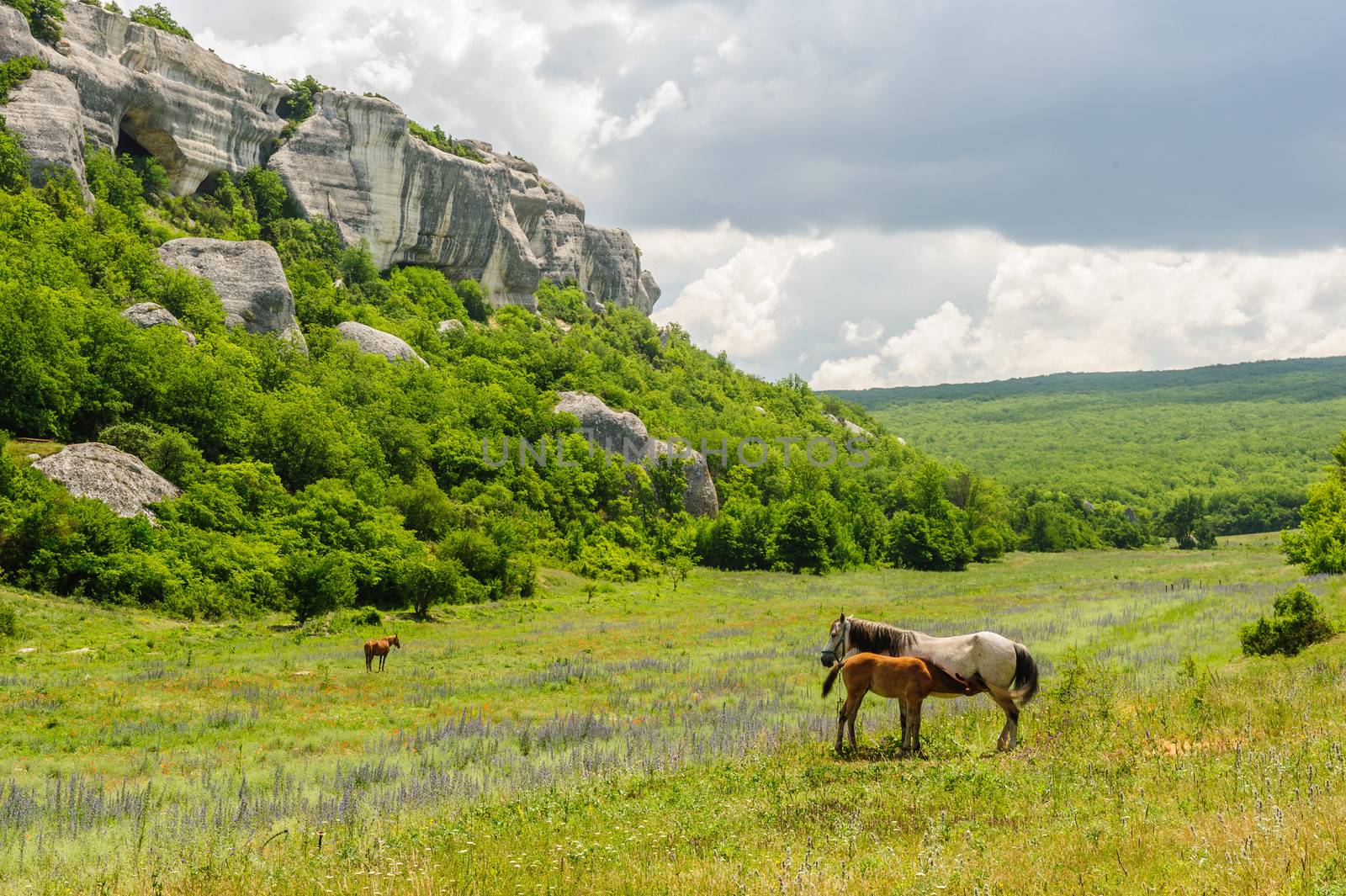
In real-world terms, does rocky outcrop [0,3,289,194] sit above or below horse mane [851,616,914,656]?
above

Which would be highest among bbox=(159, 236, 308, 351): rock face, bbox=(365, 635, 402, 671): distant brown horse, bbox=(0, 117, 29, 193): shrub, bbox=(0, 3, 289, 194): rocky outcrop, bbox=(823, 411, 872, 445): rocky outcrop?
bbox=(0, 3, 289, 194): rocky outcrop

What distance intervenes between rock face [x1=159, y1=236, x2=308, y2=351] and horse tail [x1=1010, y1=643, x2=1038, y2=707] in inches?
2752

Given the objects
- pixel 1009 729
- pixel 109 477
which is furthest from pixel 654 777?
pixel 109 477

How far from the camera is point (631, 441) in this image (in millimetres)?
80250

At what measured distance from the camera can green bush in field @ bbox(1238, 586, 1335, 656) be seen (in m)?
17.6

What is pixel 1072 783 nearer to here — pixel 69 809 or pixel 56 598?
pixel 69 809

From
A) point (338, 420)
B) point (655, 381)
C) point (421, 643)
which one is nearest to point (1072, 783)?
point (421, 643)

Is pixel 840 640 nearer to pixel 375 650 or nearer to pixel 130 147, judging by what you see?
pixel 375 650

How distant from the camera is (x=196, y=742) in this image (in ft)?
52.1

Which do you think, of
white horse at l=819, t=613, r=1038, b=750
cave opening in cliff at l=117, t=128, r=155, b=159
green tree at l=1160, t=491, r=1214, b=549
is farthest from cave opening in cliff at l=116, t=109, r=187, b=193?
green tree at l=1160, t=491, r=1214, b=549

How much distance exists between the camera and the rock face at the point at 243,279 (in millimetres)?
69312

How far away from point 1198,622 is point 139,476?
4562 centimetres

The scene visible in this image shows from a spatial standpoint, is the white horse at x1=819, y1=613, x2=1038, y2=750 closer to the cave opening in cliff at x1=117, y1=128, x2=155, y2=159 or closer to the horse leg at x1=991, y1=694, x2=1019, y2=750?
the horse leg at x1=991, y1=694, x2=1019, y2=750

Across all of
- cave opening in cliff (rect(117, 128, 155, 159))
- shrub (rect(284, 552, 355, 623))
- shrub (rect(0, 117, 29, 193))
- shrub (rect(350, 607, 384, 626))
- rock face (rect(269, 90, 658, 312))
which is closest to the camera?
shrub (rect(350, 607, 384, 626))
